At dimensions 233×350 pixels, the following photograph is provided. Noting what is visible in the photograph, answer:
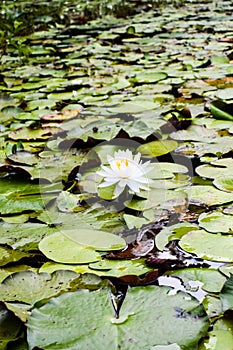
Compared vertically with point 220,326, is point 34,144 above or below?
below

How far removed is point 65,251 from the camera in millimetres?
1087

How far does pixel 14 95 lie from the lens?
249 centimetres

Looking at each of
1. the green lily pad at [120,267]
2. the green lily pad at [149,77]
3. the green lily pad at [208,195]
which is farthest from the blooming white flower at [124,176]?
the green lily pad at [149,77]

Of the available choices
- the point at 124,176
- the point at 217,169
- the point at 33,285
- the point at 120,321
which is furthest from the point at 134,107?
the point at 120,321

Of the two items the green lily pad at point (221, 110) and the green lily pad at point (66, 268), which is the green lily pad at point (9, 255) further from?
the green lily pad at point (221, 110)

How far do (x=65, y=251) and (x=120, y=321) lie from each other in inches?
11.9

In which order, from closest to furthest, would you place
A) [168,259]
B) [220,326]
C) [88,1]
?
1. [220,326]
2. [168,259]
3. [88,1]

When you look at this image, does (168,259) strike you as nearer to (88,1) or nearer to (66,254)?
(66,254)

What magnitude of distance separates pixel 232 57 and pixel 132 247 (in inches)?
82.2

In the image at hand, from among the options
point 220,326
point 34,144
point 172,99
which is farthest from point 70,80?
point 220,326

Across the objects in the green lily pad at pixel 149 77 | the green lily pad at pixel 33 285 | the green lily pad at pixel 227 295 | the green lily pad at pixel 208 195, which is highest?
the green lily pad at pixel 227 295

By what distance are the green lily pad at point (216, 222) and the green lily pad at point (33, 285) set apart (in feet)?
1.13

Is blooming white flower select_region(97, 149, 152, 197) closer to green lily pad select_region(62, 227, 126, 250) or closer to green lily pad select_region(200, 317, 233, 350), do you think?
green lily pad select_region(62, 227, 126, 250)

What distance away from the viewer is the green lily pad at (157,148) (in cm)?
160
